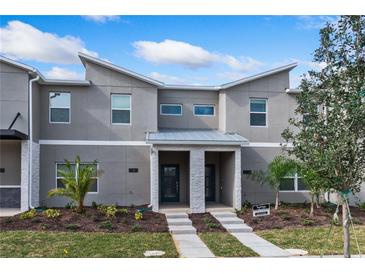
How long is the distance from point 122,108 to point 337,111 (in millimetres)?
10565

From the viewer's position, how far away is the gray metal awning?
1366cm

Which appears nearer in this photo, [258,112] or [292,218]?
[292,218]

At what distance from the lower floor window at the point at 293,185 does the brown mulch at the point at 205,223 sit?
13.6 feet

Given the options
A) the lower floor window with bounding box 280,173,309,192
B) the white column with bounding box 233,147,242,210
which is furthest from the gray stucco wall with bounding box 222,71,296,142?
the white column with bounding box 233,147,242,210

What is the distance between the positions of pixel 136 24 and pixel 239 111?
7.49 meters

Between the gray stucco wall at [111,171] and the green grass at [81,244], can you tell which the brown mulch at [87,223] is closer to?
the green grass at [81,244]

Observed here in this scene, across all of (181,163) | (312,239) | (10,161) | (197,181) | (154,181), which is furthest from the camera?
(181,163)

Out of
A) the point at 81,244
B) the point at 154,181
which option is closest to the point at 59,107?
the point at 154,181

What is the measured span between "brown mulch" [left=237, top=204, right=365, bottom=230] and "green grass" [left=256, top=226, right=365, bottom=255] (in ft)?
1.75

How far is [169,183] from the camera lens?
1614 centimetres

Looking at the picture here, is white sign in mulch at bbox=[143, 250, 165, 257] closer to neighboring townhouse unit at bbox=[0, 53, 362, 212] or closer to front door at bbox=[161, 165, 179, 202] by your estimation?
neighboring townhouse unit at bbox=[0, 53, 362, 212]

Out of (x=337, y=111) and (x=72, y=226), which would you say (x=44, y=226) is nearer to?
(x=72, y=226)
